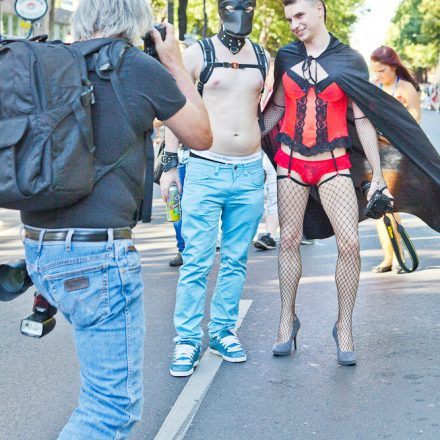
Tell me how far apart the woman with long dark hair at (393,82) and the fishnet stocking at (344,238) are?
3.04m

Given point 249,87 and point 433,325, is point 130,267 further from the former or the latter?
point 433,325

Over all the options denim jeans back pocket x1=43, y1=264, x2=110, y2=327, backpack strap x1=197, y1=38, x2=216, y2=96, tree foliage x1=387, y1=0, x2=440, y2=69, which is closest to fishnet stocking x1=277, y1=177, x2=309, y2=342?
backpack strap x1=197, y1=38, x2=216, y2=96

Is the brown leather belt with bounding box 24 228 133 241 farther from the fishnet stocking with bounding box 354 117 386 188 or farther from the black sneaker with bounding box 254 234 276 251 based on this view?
the black sneaker with bounding box 254 234 276 251

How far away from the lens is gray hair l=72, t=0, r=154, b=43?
336 cm

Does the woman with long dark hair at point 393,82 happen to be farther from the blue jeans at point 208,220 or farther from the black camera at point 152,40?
the black camera at point 152,40

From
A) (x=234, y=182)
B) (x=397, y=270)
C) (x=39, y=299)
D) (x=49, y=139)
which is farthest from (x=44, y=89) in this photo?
(x=397, y=270)

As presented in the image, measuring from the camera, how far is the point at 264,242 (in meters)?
10.4

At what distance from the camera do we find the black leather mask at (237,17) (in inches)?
225

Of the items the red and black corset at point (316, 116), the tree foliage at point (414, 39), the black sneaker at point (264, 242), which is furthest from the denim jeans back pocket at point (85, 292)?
the tree foliage at point (414, 39)

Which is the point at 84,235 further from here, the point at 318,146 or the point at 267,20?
the point at 267,20

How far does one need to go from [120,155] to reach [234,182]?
96.4 inches

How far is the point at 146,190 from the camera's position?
144 inches

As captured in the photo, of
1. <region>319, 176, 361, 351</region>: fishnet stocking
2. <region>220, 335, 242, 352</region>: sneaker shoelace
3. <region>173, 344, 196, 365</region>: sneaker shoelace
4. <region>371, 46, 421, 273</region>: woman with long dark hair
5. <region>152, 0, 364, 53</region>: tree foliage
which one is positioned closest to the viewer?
<region>173, 344, 196, 365</region>: sneaker shoelace

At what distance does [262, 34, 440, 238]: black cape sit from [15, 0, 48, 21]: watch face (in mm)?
13819
